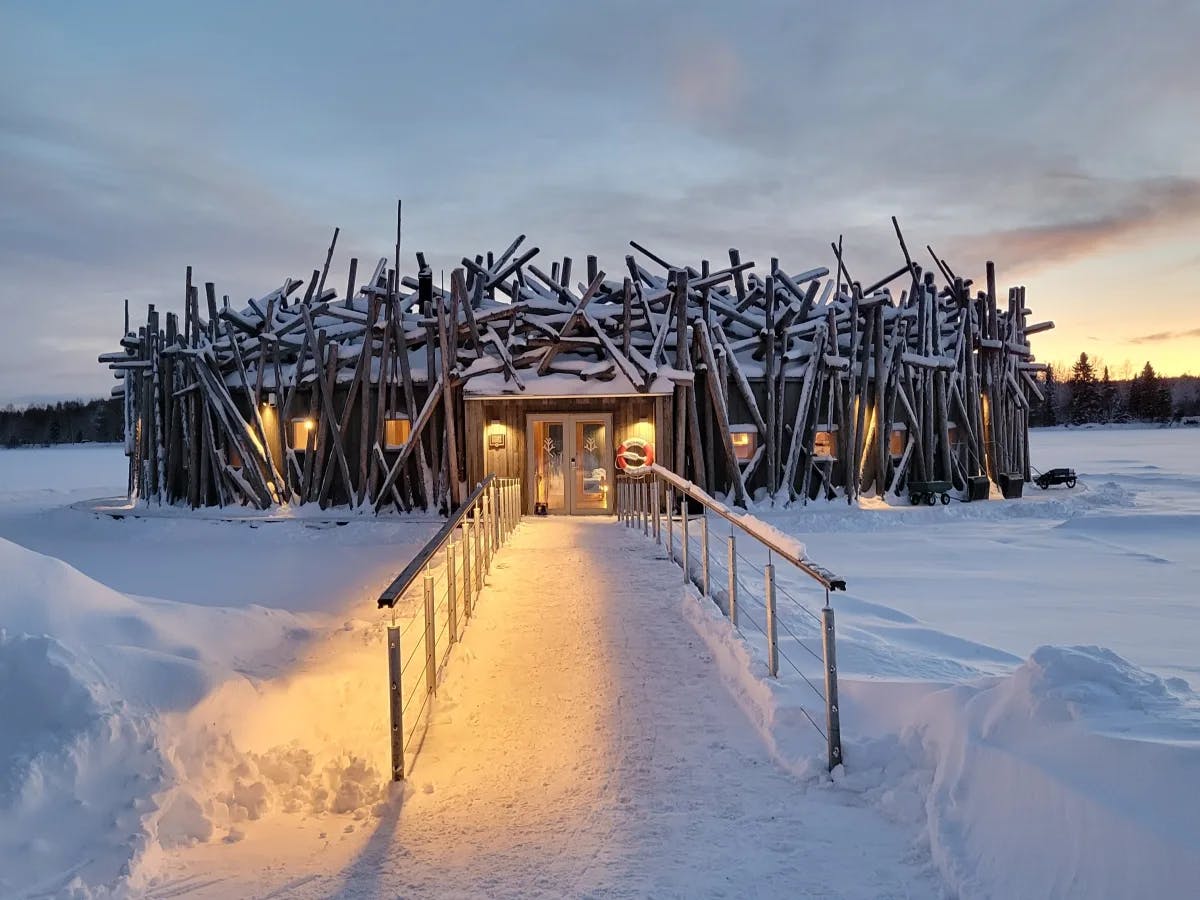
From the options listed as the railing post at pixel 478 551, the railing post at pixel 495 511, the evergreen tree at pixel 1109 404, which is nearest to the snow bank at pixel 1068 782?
the railing post at pixel 478 551

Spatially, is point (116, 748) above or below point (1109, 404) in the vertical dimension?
below

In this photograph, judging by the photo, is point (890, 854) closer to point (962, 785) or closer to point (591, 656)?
point (962, 785)

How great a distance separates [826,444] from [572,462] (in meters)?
6.15

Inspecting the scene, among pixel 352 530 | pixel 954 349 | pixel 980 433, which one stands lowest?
pixel 352 530

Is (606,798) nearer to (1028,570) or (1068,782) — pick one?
(1068,782)

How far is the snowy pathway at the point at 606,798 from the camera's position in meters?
3.24

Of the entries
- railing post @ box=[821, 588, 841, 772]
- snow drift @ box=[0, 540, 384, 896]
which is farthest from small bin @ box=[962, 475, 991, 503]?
snow drift @ box=[0, 540, 384, 896]

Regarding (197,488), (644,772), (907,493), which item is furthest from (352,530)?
(644,772)

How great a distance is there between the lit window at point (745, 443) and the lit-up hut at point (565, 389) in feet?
0.11

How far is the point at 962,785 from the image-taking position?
343 cm

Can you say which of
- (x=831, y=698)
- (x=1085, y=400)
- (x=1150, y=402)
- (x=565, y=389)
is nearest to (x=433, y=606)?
(x=831, y=698)

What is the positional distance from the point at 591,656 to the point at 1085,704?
3.55m

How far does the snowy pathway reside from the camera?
3242mm

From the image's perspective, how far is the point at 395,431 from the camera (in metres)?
18.8
